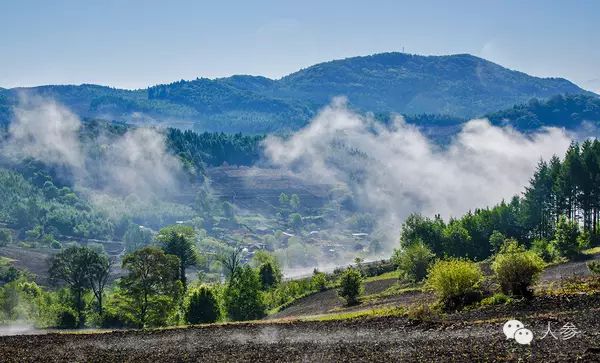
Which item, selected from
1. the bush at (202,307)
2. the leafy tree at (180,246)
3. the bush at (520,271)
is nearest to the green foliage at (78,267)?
the leafy tree at (180,246)

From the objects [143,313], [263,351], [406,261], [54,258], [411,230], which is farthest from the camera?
[411,230]

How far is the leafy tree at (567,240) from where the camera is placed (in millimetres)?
66938

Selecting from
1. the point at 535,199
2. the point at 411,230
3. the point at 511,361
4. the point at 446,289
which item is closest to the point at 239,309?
the point at 446,289

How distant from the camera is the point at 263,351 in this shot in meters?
31.9

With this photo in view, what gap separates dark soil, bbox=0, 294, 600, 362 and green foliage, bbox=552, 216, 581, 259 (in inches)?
1428

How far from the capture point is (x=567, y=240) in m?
70.4

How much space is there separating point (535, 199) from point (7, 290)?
339ft

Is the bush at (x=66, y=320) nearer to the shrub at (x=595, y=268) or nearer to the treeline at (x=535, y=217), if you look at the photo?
the treeline at (x=535, y=217)

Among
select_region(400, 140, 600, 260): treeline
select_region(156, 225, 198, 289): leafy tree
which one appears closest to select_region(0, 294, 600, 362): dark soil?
select_region(156, 225, 198, 289): leafy tree

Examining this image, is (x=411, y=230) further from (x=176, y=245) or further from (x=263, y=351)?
(x=263, y=351)

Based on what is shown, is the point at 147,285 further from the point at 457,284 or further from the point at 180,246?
the point at 457,284

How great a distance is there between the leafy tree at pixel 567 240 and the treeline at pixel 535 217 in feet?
57.4

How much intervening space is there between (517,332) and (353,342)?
8.20m

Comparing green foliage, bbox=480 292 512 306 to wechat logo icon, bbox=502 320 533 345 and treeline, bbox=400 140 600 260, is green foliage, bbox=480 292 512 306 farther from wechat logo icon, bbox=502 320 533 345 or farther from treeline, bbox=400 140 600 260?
treeline, bbox=400 140 600 260
